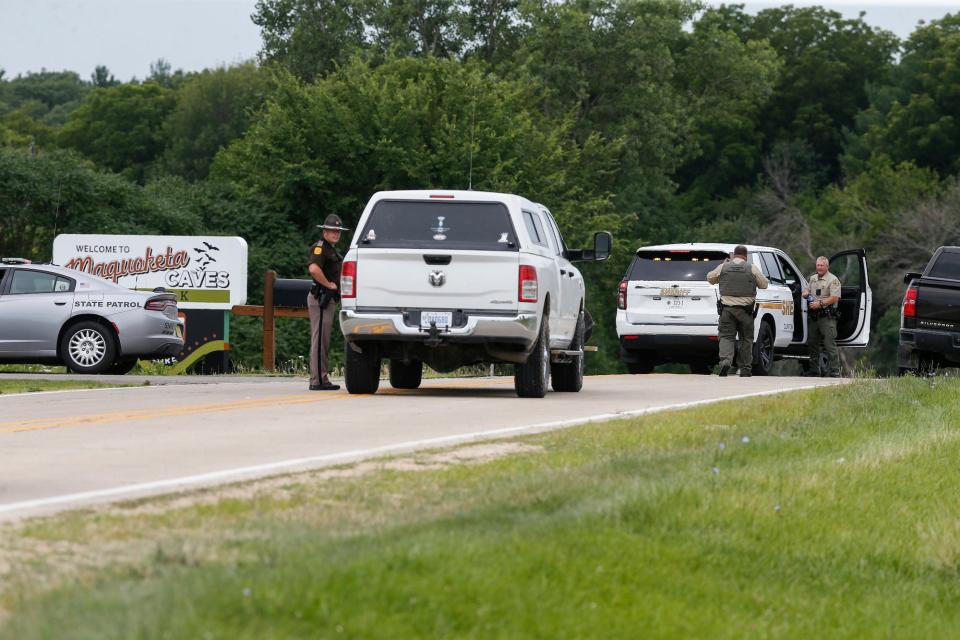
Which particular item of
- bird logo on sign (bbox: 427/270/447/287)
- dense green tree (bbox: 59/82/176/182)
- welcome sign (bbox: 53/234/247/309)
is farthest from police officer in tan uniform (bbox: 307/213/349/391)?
dense green tree (bbox: 59/82/176/182)

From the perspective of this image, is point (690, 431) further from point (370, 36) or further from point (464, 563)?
point (370, 36)

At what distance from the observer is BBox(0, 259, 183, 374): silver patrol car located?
23781 mm

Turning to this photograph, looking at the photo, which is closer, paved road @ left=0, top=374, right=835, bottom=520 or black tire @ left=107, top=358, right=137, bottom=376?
paved road @ left=0, top=374, right=835, bottom=520

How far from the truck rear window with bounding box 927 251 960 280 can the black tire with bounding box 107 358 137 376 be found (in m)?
11.0

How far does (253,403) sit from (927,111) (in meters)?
66.9

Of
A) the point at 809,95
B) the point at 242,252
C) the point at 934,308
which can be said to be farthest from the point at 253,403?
the point at 809,95

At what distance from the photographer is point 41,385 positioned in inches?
816

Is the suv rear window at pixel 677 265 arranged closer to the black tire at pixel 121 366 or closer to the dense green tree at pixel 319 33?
the black tire at pixel 121 366

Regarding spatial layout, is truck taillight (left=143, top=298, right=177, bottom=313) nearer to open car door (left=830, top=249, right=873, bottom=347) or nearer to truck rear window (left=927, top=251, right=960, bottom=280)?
truck rear window (left=927, top=251, right=960, bottom=280)

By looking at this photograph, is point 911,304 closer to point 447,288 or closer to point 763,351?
point 763,351

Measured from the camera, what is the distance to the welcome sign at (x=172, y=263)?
1244 inches

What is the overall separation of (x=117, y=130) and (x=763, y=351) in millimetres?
88106

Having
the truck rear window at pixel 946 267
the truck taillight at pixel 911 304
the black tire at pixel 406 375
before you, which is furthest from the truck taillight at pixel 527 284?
the truck rear window at pixel 946 267

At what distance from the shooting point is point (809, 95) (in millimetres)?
90562
